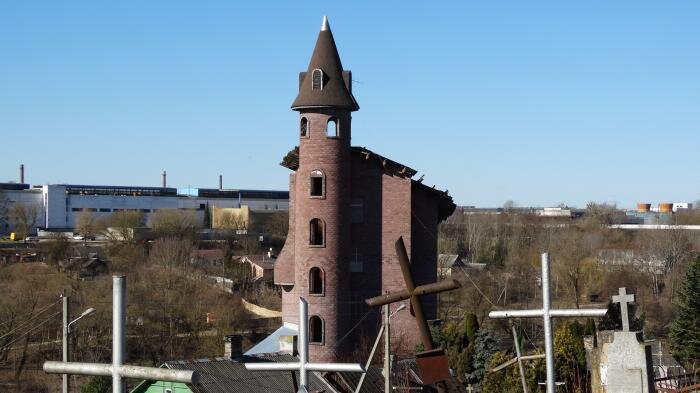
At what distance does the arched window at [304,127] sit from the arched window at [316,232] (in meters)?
3.17

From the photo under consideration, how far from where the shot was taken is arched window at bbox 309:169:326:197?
41.6m

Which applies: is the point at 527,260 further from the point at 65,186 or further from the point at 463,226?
the point at 65,186

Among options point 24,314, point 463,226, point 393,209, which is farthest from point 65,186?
point 393,209

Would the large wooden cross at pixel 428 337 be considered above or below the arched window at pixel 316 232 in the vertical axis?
below

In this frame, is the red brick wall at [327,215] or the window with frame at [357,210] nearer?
the red brick wall at [327,215]

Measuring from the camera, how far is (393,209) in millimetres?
42781

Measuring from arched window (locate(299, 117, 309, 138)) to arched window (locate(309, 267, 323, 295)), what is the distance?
4.96 meters

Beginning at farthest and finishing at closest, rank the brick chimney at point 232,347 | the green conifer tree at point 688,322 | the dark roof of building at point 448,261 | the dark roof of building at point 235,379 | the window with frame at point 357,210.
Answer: the dark roof of building at point 448,261 → the green conifer tree at point 688,322 → the window with frame at point 357,210 → the brick chimney at point 232,347 → the dark roof of building at point 235,379

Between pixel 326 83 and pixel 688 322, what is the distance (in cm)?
1836

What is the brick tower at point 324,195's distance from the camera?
41.3 m

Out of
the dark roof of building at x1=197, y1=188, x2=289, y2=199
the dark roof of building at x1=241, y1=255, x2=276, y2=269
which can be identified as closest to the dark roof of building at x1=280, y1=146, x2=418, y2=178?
the dark roof of building at x1=241, y1=255, x2=276, y2=269

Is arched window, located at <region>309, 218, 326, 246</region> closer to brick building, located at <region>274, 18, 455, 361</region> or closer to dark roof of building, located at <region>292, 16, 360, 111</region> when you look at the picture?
brick building, located at <region>274, 18, 455, 361</region>

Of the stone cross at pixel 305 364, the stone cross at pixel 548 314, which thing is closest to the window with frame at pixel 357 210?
the stone cross at pixel 305 364

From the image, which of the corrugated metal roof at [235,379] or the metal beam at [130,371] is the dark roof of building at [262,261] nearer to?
the corrugated metal roof at [235,379]
